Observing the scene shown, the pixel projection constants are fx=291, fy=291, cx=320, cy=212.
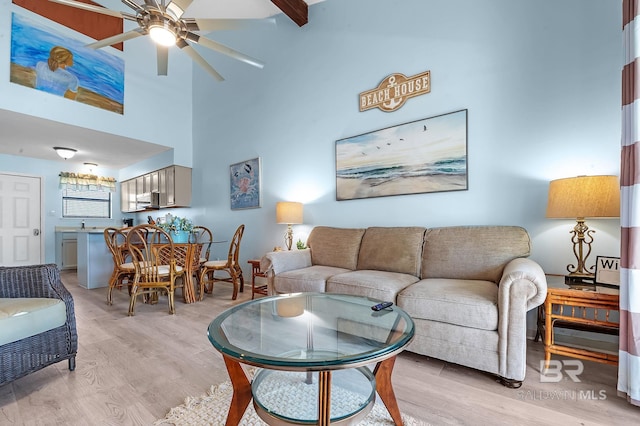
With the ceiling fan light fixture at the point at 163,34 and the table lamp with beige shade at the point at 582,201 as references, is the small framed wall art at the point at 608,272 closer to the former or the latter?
the table lamp with beige shade at the point at 582,201

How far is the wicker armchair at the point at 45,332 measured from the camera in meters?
1.63

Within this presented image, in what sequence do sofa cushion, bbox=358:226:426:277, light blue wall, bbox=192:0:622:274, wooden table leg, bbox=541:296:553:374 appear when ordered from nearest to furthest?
wooden table leg, bbox=541:296:553:374, light blue wall, bbox=192:0:622:274, sofa cushion, bbox=358:226:426:277

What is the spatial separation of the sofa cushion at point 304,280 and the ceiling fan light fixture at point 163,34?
7.62ft

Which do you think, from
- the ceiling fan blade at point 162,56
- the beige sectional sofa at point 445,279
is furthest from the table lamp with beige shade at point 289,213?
the ceiling fan blade at point 162,56

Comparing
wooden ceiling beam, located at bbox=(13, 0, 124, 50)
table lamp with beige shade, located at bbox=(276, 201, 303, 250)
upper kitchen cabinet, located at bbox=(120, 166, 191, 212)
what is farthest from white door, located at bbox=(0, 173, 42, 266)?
table lamp with beige shade, located at bbox=(276, 201, 303, 250)

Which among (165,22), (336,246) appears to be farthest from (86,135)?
(336,246)

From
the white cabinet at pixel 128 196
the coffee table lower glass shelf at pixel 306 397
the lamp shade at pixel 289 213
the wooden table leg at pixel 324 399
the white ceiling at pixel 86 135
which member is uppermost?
the white ceiling at pixel 86 135

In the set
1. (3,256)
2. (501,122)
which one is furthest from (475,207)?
(3,256)

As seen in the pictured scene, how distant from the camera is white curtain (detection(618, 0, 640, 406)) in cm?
143

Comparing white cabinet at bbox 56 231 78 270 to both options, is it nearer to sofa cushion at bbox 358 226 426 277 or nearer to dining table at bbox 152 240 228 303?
dining table at bbox 152 240 228 303

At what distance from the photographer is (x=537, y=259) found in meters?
2.38

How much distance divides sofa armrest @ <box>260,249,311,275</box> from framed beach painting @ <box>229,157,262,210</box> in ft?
5.34

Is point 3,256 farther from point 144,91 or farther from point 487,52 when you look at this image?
point 487,52

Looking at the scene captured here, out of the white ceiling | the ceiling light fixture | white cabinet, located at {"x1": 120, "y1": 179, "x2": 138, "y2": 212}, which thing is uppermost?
the white ceiling
